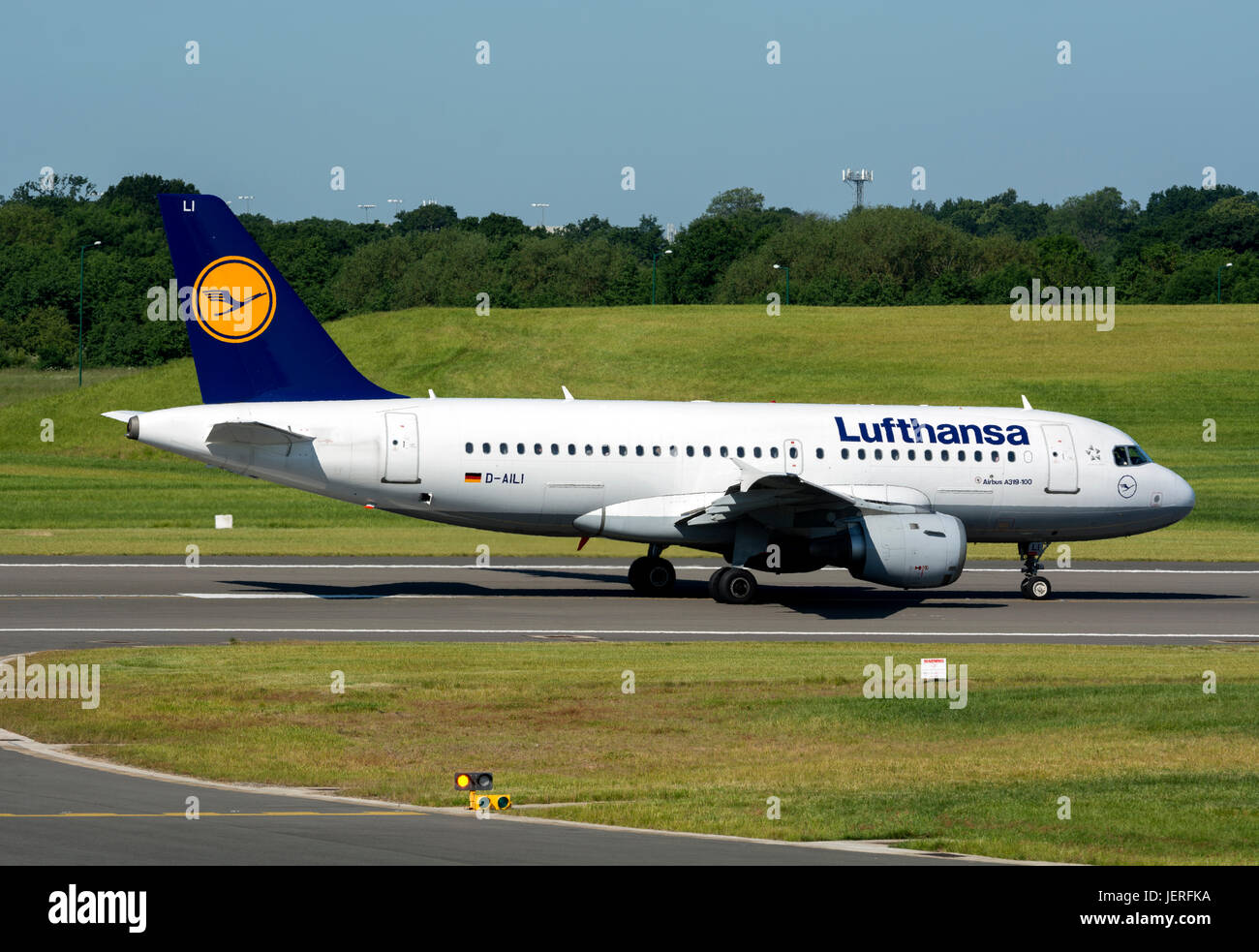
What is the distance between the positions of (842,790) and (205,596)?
19903mm

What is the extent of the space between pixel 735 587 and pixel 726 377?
201 ft

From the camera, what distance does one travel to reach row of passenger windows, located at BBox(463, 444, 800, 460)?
105 feet

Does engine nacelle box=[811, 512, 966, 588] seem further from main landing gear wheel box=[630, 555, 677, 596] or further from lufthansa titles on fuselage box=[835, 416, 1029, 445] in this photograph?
main landing gear wheel box=[630, 555, 677, 596]

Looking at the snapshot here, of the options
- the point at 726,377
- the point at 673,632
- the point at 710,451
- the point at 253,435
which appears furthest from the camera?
the point at 726,377

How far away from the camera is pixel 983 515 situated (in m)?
34.8

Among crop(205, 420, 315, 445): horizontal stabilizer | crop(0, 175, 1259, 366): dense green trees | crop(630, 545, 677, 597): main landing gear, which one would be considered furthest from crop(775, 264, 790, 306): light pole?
crop(205, 420, 315, 445): horizontal stabilizer

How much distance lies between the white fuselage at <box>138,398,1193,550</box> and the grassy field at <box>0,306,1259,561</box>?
20074mm

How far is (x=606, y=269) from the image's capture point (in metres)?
151

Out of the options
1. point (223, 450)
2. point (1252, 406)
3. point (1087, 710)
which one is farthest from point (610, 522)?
point (1252, 406)

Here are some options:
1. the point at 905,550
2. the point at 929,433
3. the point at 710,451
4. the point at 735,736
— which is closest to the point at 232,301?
the point at 710,451

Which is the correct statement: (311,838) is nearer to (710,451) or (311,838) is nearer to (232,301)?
(232,301)

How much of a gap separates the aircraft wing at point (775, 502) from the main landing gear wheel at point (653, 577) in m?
2.20

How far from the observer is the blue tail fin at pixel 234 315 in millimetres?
31359
